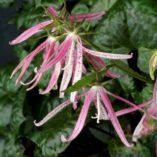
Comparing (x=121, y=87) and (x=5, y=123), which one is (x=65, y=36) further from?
(x=5, y=123)

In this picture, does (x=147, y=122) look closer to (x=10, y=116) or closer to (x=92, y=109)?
(x=92, y=109)

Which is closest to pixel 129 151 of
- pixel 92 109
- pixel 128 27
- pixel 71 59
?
pixel 92 109

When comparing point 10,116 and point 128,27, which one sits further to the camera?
point 10,116

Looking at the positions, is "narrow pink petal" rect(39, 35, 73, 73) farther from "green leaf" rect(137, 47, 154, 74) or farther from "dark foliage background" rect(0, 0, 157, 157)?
"green leaf" rect(137, 47, 154, 74)

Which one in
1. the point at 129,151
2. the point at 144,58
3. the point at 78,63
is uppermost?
the point at 78,63

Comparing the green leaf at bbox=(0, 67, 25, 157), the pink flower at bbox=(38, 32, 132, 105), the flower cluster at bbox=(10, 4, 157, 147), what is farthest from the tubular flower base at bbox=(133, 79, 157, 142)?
the green leaf at bbox=(0, 67, 25, 157)

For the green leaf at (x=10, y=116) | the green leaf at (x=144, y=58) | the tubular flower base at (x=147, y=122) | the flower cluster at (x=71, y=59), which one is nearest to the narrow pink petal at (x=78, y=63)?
the flower cluster at (x=71, y=59)

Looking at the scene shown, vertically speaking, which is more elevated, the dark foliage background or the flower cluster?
the flower cluster

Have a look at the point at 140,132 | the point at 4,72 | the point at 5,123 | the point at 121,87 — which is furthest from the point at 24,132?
the point at 140,132
